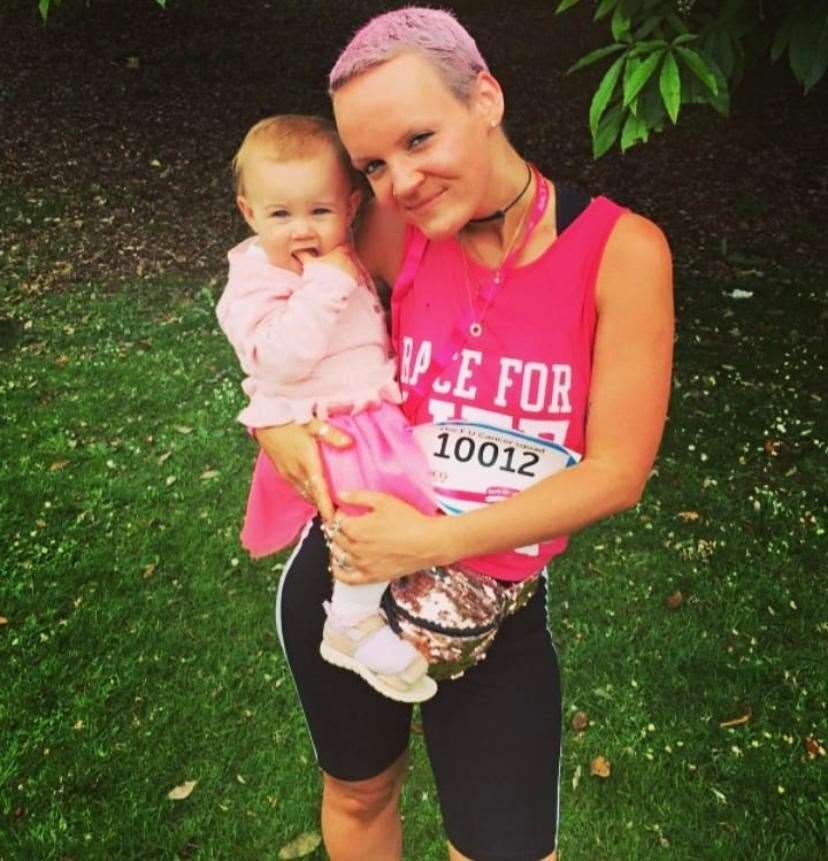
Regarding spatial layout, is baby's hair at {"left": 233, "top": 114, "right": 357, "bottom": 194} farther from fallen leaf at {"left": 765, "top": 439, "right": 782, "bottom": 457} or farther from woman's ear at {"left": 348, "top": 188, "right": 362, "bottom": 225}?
fallen leaf at {"left": 765, "top": 439, "right": 782, "bottom": 457}

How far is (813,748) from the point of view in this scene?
12.5 feet

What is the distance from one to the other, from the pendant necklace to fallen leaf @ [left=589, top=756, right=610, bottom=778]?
2545 mm

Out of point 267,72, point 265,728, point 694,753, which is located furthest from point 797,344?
point 267,72

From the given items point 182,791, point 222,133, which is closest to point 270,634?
point 182,791

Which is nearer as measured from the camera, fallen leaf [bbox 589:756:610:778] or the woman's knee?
the woman's knee

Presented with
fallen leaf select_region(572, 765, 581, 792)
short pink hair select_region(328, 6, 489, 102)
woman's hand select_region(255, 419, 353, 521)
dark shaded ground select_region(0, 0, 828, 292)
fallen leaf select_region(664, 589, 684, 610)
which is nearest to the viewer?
short pink hair select_region(328, 6, 489, 102)

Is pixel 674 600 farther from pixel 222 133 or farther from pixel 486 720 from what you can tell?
pixel 222 133

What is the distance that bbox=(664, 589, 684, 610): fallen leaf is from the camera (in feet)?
15.1

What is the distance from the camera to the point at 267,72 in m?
12.1

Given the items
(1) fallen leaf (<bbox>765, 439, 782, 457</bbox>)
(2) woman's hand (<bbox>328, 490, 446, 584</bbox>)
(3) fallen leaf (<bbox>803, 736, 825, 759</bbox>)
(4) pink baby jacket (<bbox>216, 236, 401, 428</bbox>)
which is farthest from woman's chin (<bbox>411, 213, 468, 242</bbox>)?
(1) fallen leaf (<bbox>765, 439, 782, 457</bbox>)

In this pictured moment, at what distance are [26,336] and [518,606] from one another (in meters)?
6.34

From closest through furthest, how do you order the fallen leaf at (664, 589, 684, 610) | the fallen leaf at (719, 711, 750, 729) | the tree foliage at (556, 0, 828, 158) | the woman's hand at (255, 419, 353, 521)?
the woman's hand at (255, 419, 353, 521)
the tree foliage at (556, 0, 828, 158)
the fallen leaf at (719, 711, 750, 729)
the fallen leaf at (664, 589, 684, 610)

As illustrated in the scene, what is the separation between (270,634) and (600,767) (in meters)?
1.66

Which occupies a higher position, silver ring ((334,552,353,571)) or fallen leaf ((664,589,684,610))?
silver ring ((334,552,353,571))
